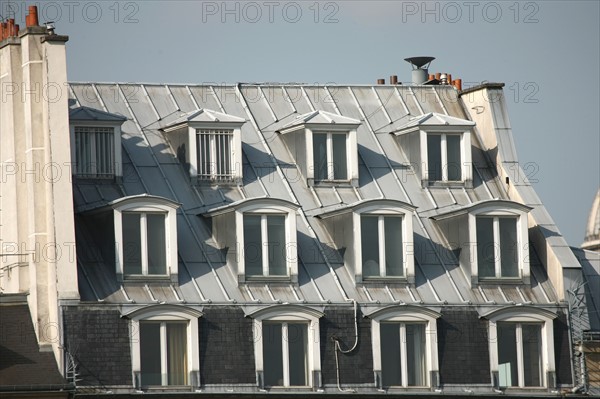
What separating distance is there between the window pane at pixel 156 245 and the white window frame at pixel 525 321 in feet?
37.8

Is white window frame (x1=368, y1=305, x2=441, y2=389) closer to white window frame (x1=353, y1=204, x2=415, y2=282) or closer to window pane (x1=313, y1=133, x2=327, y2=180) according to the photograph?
white window frame (x1=353, y1=204, x2=415, y2=282)

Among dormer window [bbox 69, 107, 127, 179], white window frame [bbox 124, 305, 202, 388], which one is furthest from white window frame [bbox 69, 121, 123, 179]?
white window frame [bbox 124, 305, 202, 388]

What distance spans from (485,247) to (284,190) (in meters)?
7.52

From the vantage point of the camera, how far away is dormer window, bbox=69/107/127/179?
64625 mm

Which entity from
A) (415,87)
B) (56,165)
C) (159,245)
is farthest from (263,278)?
(415,87)

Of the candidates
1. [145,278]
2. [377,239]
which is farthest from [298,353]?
[145,278]

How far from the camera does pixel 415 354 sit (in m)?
64.2

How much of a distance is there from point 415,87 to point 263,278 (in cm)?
1373

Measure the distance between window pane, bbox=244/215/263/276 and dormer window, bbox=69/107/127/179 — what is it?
5.18 meters

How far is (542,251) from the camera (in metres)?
67.6

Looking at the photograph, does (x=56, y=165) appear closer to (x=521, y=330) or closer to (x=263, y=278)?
(x=263, y=278)

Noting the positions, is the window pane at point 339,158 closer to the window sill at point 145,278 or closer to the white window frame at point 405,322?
the white window frame at point 405,322

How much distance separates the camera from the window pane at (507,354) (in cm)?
→ 6500

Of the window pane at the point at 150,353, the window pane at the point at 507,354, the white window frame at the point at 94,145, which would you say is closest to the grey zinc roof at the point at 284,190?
the white window frame at the point at 94,145
